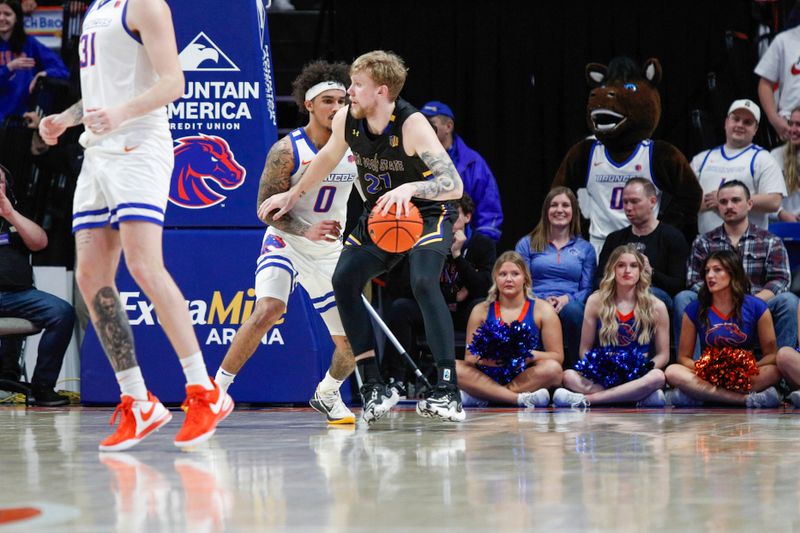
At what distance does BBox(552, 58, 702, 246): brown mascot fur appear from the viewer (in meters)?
7.74

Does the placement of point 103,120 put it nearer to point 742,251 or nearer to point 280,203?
point 280,203

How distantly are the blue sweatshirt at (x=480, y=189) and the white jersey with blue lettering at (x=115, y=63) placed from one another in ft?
13.2

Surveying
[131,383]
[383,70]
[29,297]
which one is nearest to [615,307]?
[383,70]

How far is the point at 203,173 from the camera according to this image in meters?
6.46

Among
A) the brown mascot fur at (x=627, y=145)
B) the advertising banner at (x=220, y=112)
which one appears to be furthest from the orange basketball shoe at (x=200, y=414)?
the brown mascot fur at (x=627, y=145)

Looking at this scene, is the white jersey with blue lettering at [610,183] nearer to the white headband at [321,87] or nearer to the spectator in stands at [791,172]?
the spectator in stands at [791,172]

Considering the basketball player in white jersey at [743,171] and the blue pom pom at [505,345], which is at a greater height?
the basketball player in white jersey at [743,171]

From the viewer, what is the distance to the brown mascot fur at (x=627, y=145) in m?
7.74

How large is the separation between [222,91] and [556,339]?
8.47 feet

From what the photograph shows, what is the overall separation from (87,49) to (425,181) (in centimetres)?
151

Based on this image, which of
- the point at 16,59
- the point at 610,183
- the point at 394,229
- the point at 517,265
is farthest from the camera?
the point at 16,59

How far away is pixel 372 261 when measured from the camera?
16.3 feet

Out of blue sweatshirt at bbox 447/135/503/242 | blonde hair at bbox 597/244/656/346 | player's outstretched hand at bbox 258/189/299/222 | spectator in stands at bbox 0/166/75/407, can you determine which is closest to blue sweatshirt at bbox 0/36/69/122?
spectator in stands at bbox 0/166/75/407

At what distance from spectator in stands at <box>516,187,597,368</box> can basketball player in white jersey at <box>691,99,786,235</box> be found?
0.97 meters
